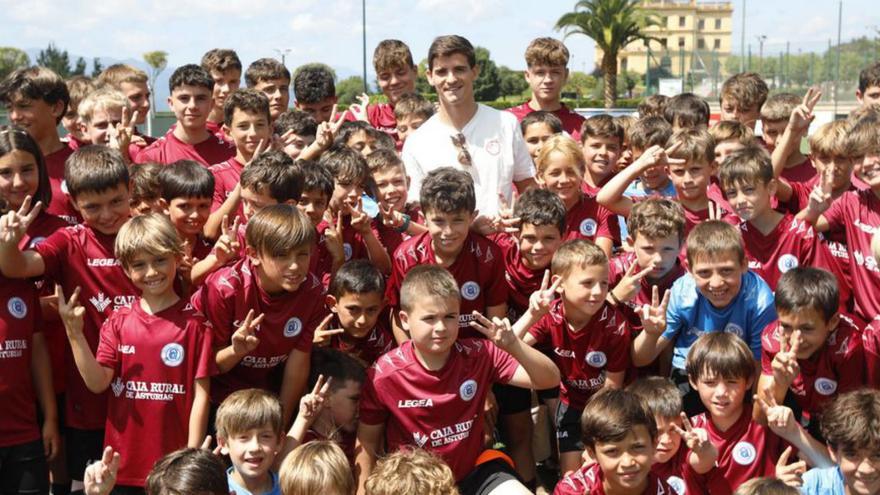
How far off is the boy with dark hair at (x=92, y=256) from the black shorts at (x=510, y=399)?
2.33 m

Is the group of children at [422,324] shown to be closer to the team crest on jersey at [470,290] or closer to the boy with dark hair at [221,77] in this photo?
the team crest on jersey at [470,290]

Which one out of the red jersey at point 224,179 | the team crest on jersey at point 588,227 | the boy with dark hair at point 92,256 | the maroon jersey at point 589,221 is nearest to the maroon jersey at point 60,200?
the boy with dark hair at point 92,256

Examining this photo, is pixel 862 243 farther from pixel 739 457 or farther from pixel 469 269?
pixel 469 269

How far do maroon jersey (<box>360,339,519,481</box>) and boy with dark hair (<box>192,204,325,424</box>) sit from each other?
471 mm

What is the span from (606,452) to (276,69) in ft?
17.8

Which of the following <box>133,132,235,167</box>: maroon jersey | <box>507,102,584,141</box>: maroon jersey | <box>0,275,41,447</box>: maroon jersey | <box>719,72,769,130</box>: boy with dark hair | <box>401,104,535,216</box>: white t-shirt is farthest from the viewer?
<box>507,102,584,141</box>: maroon jersey

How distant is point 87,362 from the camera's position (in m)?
4.58

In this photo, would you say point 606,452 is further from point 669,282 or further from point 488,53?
point 488,53

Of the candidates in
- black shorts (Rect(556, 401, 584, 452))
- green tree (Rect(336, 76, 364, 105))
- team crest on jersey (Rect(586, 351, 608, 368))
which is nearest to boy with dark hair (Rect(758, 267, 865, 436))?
team crest on jersey (Rect(586, 351, 608, 368))

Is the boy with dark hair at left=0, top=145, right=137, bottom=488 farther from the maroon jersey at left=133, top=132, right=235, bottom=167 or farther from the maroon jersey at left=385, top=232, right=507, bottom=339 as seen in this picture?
the maroon jersey at left=133, top=132, right=235, bottom=167

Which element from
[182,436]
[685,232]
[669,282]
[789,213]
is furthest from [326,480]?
[789,213]

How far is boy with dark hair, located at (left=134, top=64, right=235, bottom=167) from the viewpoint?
6922mm

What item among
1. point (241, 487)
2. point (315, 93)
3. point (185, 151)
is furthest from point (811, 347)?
point (315, 93)

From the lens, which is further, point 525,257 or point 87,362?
point 525,257
